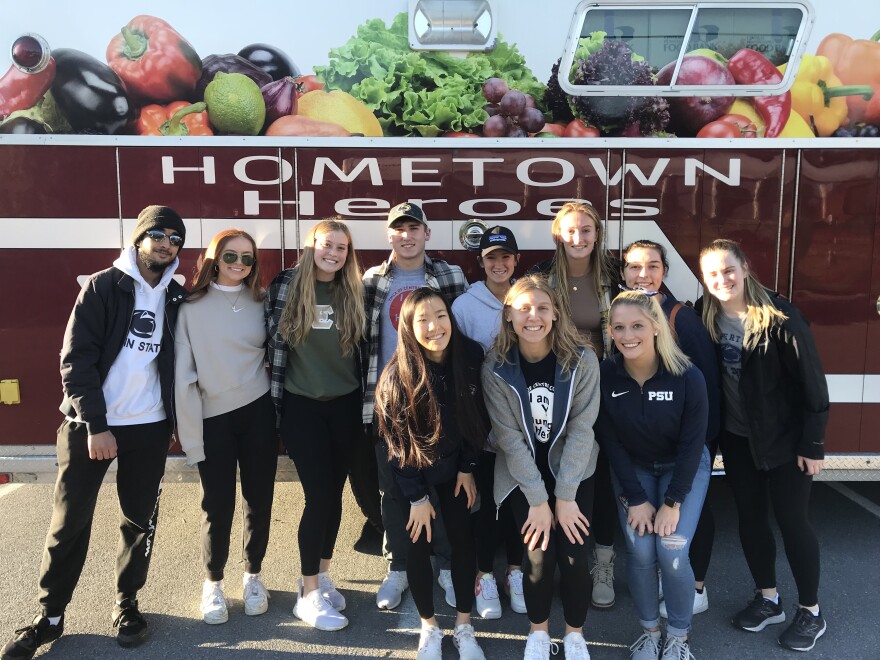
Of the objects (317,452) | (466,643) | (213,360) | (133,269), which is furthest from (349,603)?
(133,269)

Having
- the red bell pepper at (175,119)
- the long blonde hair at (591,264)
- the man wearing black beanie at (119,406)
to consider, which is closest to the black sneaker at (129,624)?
the man wearing black beanie at (119,406)

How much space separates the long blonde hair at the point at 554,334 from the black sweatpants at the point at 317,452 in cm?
82

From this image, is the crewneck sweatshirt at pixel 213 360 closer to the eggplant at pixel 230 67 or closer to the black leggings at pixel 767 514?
the eggplant at pixel 230 67

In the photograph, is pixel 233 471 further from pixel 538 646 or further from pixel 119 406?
pixel 538 646

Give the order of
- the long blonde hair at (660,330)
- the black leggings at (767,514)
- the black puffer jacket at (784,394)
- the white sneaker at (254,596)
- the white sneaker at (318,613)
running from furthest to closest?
the white sneaker at (254,596)
the white sneaker at (318,613)
the black leggings at (767,514)
the black puffer jacket at (784,394)
the long blonde hair at (660,330)

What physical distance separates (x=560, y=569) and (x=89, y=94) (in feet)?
10.5

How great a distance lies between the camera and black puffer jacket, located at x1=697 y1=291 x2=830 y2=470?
2.81 meters

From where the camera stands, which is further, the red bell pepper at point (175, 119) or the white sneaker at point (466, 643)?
the red bell pepper at point (175, 119)

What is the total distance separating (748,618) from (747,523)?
46 cm

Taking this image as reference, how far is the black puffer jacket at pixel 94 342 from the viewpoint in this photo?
9.04 feet

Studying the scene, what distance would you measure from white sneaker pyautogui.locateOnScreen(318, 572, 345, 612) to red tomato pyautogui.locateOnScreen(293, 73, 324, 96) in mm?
2410

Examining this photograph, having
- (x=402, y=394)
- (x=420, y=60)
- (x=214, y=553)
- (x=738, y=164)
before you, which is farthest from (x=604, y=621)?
(x=420, y=60)

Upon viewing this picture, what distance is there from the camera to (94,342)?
9.20ft

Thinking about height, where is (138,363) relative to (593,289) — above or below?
below
